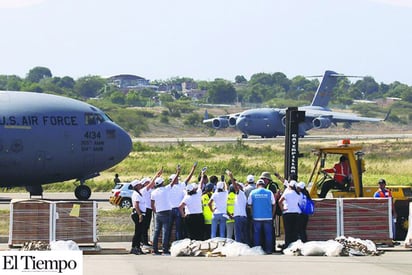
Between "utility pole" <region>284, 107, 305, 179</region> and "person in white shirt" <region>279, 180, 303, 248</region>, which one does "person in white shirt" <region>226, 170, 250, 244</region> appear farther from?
"utility pole" <region>284, 107, 305, 179</region>

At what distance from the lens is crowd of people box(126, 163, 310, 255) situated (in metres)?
22.5

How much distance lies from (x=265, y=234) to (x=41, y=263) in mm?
6128

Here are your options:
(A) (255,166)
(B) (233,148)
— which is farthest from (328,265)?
(B) (233,148)

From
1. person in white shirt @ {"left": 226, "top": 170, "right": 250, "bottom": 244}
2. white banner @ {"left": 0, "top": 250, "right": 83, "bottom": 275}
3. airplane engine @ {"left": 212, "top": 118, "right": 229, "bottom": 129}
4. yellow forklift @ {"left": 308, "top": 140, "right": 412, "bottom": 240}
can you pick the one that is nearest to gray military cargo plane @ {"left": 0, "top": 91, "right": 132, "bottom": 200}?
yellow forklift @ {"left": 308, "top": 140, "right": 412, "bottom": 240}

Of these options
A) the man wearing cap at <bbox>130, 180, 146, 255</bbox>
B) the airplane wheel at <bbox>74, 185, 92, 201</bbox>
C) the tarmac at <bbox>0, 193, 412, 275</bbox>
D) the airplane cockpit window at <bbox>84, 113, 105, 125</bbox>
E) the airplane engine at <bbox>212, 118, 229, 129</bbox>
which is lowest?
the airplane engine at <bbox>212, 118, 229, 129</bbox>

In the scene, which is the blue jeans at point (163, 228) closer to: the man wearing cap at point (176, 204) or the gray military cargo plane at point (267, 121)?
the man wearing cap at point (176, 204)

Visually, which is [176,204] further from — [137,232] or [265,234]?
[265,234]

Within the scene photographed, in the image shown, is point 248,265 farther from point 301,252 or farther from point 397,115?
point 397,115

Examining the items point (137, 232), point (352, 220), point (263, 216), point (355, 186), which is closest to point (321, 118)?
point (355, 186)

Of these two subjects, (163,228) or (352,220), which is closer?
(163,228)

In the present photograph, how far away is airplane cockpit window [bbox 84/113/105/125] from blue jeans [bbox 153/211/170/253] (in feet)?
45.7

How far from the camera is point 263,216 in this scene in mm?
22422

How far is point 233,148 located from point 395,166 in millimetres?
21749

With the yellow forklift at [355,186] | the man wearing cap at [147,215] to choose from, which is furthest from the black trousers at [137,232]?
the yellow forklift at [355,186]
